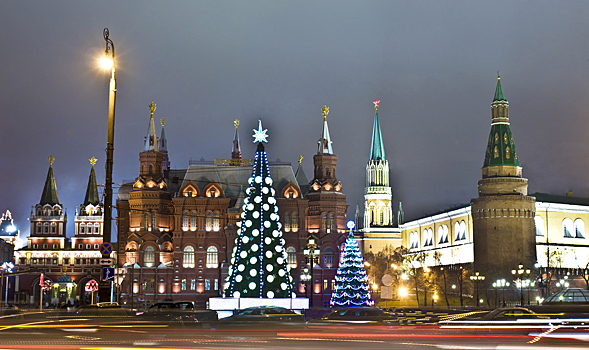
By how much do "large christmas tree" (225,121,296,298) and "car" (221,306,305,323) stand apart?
69.8ft

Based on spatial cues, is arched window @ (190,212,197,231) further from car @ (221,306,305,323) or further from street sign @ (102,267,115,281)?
street sign @ (102,267,115,281)

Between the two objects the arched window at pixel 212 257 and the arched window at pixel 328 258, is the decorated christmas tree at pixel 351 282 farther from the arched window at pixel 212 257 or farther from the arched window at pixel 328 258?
the arched window at pixel 212 257

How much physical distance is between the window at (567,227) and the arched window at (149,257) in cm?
6952

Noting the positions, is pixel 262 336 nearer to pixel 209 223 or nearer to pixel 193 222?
pixel 193 222

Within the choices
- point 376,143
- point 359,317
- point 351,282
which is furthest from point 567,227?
point 359,317

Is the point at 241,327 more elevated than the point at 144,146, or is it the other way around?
the point at 144,146

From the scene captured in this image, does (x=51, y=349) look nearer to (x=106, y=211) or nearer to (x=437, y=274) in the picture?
(x=106, y=211)

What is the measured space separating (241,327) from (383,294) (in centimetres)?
886

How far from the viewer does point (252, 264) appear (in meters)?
53.0

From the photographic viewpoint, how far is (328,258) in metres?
95.9

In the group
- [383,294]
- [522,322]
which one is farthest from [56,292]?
[522,322]

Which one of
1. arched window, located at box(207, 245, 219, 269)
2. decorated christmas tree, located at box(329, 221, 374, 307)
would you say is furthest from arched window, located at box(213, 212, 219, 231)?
decorated christmas tree, located at box(329, 221, 374, 307)

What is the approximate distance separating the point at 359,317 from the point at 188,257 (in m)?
65.1

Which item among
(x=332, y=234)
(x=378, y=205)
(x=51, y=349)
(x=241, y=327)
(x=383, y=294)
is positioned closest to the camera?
(x=51, y=349)
